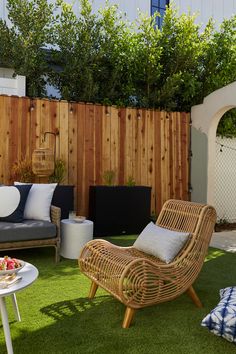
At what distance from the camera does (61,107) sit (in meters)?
6.22

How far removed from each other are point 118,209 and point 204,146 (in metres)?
2.28

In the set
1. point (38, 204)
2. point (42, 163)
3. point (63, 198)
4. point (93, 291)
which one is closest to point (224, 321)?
point (93, 291)

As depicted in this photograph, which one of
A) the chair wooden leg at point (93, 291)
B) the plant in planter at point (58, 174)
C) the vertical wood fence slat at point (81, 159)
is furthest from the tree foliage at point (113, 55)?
the chair wooden leg at point (93, 291)

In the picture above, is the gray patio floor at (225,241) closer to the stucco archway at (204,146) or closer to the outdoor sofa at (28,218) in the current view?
the stucco archway at (204,146)

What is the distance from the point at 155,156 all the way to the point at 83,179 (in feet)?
4.97

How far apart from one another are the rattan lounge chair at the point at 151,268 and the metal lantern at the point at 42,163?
2.60 m

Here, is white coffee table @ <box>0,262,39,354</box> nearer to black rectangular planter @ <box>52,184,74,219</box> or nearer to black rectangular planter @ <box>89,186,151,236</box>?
black rectangular planter @ <box>52,184,74,219</box>

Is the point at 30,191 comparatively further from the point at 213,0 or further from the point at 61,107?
the point at 213,0

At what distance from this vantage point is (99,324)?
2693 mm

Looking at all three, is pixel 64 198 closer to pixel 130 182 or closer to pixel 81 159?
pixel 81 159

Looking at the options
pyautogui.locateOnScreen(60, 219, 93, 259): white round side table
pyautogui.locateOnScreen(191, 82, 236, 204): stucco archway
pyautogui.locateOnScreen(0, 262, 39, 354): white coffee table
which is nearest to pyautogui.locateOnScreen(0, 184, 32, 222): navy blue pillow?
pyautogui.locateOnScreen(60, 219, 93, 259): white round side table

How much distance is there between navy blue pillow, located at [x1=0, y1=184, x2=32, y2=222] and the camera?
14.2 feet

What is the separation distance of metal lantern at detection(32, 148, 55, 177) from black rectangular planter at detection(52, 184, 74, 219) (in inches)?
13.8

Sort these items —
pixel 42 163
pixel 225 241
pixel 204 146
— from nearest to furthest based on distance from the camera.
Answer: pixel 42 163 → pixel 225 241 → pixel 204 146
